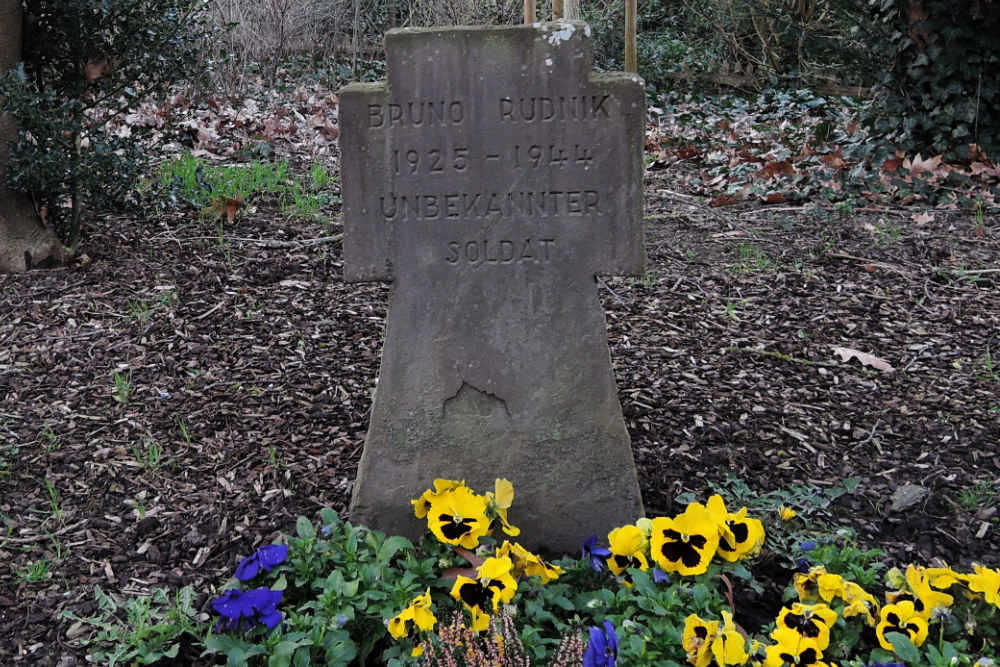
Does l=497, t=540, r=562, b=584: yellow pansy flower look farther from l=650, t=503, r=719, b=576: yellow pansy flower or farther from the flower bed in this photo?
l=650, t=503, r=719, b=576: yellow pansy flower

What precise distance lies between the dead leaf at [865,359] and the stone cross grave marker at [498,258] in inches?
66.5

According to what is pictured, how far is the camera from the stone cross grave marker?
2564 mm

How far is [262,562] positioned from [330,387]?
138cm

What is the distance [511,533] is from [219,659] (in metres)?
0.84

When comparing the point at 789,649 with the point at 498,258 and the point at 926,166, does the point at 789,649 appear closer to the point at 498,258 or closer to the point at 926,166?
the point at 498,258

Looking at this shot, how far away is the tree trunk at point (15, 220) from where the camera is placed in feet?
14.7

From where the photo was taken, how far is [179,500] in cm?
305

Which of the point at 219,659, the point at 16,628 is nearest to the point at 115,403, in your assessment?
the point at 16,628

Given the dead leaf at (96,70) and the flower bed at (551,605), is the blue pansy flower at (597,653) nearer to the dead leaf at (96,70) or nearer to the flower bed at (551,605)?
the flower bed at (551,605)

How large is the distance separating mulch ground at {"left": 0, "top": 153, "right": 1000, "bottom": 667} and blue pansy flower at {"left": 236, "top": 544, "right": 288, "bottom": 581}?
255mm

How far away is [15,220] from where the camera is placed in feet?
15.4

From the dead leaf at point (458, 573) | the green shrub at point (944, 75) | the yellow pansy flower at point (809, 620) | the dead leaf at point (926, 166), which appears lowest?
the dead leaf at point (458, 573)

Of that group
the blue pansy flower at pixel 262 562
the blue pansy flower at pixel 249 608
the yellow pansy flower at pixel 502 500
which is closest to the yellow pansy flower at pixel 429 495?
the yellow pansy flower at pixel 502 500

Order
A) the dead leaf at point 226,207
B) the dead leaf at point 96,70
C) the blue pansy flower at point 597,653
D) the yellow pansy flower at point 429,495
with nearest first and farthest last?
the blue pansy flower at point 597,653 → the yellow pansy flower at point 429,495 → the dead leaf at point 96,70 → the dead leaf at point 226,207
